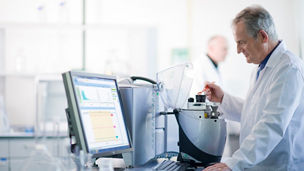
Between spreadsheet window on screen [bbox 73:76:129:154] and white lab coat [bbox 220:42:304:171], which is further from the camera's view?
white lab coat [bbox 220:42:304:171]

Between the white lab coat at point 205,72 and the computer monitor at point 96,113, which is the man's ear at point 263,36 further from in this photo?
the white lab coat at point 205,72

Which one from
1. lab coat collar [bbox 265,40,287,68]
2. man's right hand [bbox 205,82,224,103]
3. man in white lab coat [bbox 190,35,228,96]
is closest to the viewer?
lab coat collar [bbox 265,40,287,68]

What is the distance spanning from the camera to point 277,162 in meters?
1.51

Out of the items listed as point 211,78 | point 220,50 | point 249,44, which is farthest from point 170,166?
point 220,50

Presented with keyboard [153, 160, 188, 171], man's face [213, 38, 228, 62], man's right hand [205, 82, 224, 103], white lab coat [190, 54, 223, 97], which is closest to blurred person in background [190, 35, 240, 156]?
white lab coat [190, 54, 223, 97]

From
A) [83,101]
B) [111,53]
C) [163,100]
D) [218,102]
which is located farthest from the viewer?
[111,53]

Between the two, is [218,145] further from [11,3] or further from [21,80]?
[11,3]

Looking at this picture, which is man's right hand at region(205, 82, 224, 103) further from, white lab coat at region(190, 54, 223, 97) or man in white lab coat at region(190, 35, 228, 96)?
white lab coat at region(190, 54, 223, 97)

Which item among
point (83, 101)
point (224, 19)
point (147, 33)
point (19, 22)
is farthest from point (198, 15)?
point (83, 101)

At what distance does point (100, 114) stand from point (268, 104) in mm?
673

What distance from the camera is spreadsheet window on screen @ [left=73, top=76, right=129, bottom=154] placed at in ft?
3.96

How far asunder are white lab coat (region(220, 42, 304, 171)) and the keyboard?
0.22m

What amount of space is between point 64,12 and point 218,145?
279cm

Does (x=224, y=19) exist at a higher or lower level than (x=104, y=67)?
higher
